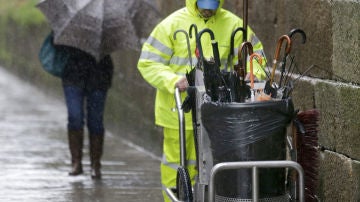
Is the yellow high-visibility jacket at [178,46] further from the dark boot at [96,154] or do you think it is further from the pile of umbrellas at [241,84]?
the dark boot at [96,154]

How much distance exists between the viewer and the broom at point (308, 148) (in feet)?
21.4

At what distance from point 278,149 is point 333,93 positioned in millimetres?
1688

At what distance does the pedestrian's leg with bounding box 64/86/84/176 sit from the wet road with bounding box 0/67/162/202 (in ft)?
0.49

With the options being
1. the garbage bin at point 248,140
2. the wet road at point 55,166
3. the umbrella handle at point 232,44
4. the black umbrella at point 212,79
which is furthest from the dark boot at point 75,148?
the garbage bin at point 248,140

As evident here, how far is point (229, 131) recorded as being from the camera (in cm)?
619

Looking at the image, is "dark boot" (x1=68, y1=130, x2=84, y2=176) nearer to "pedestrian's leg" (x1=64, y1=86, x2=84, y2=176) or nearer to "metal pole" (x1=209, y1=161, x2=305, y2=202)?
"pedestrian's leg" (x1=64, y1=86, x2=84, y2=176)

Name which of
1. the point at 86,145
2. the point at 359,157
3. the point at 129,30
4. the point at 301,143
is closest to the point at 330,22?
the point at 359,157

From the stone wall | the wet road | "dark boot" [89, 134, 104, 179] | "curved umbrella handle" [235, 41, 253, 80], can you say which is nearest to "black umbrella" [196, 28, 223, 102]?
"curved umbrella handle" [235, 41, 253, 80]

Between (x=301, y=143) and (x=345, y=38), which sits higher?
(x=345, y=38)

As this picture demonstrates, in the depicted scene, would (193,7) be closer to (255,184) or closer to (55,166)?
(255,184)

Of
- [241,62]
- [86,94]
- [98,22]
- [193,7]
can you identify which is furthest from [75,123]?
[241,62]

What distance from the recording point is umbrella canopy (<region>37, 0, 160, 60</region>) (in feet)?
33.2

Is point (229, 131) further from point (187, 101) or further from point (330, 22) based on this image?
point (330, 22)

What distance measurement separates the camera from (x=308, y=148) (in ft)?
21.5
